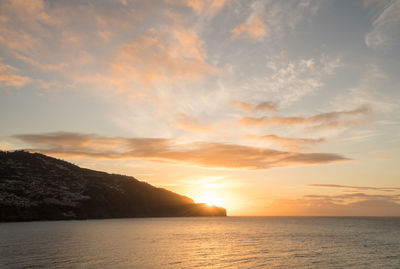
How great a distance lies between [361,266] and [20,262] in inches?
2073

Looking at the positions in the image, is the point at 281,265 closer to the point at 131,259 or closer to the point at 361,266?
the point at 361,266

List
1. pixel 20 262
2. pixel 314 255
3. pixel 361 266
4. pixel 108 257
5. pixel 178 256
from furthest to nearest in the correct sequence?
pixel 314 255 → pixel 178 256 → pixel 108 257 → pixel 361 266 → pixel 20 262

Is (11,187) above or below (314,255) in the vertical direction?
above

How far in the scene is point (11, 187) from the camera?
195 m

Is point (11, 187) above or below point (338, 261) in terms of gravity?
above

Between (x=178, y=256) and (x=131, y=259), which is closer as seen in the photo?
(x=131, y=259)

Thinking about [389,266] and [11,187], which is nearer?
[389,266]

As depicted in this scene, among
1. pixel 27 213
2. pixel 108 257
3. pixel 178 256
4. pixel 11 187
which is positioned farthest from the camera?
pixel 11 187

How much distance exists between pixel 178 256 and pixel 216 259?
24.2 feet

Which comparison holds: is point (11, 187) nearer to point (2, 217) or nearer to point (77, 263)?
point (2, 217)

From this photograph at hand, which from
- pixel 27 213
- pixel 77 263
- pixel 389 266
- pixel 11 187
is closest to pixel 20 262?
pixel 77 263

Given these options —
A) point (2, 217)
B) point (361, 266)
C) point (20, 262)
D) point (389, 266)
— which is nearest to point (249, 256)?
point (361, 266)

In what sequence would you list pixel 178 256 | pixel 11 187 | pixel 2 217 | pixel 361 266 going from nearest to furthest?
pixel 361 266
pixel 178 256
pixel 2 217
pixel 11 187

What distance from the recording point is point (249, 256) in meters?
52.9
